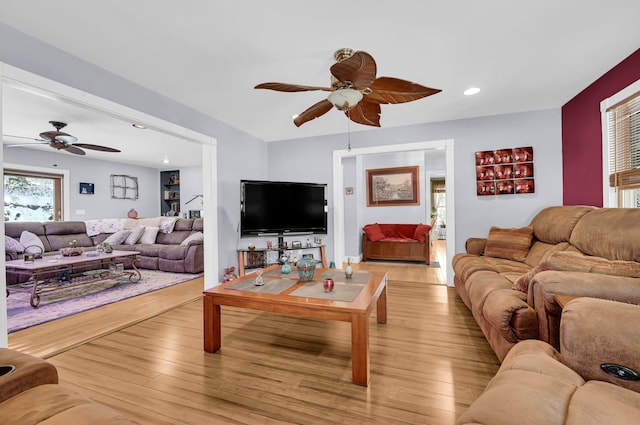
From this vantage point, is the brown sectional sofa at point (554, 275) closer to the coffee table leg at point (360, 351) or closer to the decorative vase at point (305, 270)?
the coffee table leg at point (360, 351)

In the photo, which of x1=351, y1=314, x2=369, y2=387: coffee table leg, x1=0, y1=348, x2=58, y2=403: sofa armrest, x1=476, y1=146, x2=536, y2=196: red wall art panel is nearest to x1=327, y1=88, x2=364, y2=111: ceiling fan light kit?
x1=351, y1=314, x2=369, y2=387: coffee table leg

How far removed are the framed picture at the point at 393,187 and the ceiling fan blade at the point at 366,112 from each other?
12.8 ft

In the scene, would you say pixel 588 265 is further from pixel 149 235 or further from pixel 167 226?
pixel 149 235

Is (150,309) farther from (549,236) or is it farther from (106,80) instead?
(549,236)

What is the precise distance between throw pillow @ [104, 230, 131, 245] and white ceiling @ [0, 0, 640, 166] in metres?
3.70

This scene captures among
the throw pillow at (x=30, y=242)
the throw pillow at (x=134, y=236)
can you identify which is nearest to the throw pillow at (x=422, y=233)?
the throw pillow at (x=134, y=236)

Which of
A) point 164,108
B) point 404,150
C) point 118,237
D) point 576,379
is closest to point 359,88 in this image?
point 576,379

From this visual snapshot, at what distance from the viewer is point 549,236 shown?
278 cm

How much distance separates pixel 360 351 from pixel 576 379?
986 mm

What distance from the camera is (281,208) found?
404cm

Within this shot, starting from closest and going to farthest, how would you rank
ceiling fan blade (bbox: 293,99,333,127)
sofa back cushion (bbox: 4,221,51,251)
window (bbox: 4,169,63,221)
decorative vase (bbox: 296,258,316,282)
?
ceiling fan blade (bbox: 293,99,333,127), decorative vase (bbox: 296,258,316,282), sofa back cushion (bbox: 4,221,51,251), window (bbox: 4,169,63,221)

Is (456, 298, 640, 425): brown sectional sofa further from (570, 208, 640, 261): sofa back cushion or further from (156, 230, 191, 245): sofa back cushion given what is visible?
(156, 230, 191, 245): sofa back cushion

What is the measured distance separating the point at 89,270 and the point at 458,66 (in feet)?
19.0

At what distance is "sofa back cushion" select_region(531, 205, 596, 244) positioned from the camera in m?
2.49
